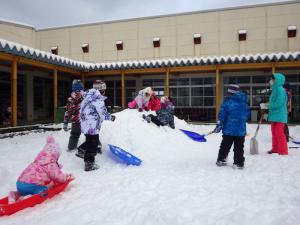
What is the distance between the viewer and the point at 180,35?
61.0 feet

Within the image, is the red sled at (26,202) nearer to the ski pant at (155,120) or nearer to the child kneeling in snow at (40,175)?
the child kneeling in snow at (40,175)

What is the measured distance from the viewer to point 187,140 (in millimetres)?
7762

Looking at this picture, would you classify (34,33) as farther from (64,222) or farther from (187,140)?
(64,222)

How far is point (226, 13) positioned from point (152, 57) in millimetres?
5371

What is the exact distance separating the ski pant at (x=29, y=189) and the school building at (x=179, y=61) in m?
9.12

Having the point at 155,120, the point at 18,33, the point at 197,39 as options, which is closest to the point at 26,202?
the point at 155,120

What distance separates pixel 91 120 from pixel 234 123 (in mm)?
2415

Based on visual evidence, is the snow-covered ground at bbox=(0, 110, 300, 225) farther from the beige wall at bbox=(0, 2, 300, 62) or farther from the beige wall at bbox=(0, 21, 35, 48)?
the beige wall at bbox=(0, 21, 35, 48)

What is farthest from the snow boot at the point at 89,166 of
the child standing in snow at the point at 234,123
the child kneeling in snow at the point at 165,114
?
the child kneeling in snow at the point at 165,114

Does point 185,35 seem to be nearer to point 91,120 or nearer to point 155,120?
point 155,120

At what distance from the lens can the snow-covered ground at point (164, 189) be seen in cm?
285

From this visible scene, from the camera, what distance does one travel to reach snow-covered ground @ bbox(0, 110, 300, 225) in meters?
2.85

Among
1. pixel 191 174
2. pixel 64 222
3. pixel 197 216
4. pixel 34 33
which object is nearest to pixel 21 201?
pixel 64 222

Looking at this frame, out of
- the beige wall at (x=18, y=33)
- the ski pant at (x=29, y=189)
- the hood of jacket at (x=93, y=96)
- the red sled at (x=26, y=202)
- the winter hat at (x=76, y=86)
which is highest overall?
the beige wall at (x=18, y=33)
